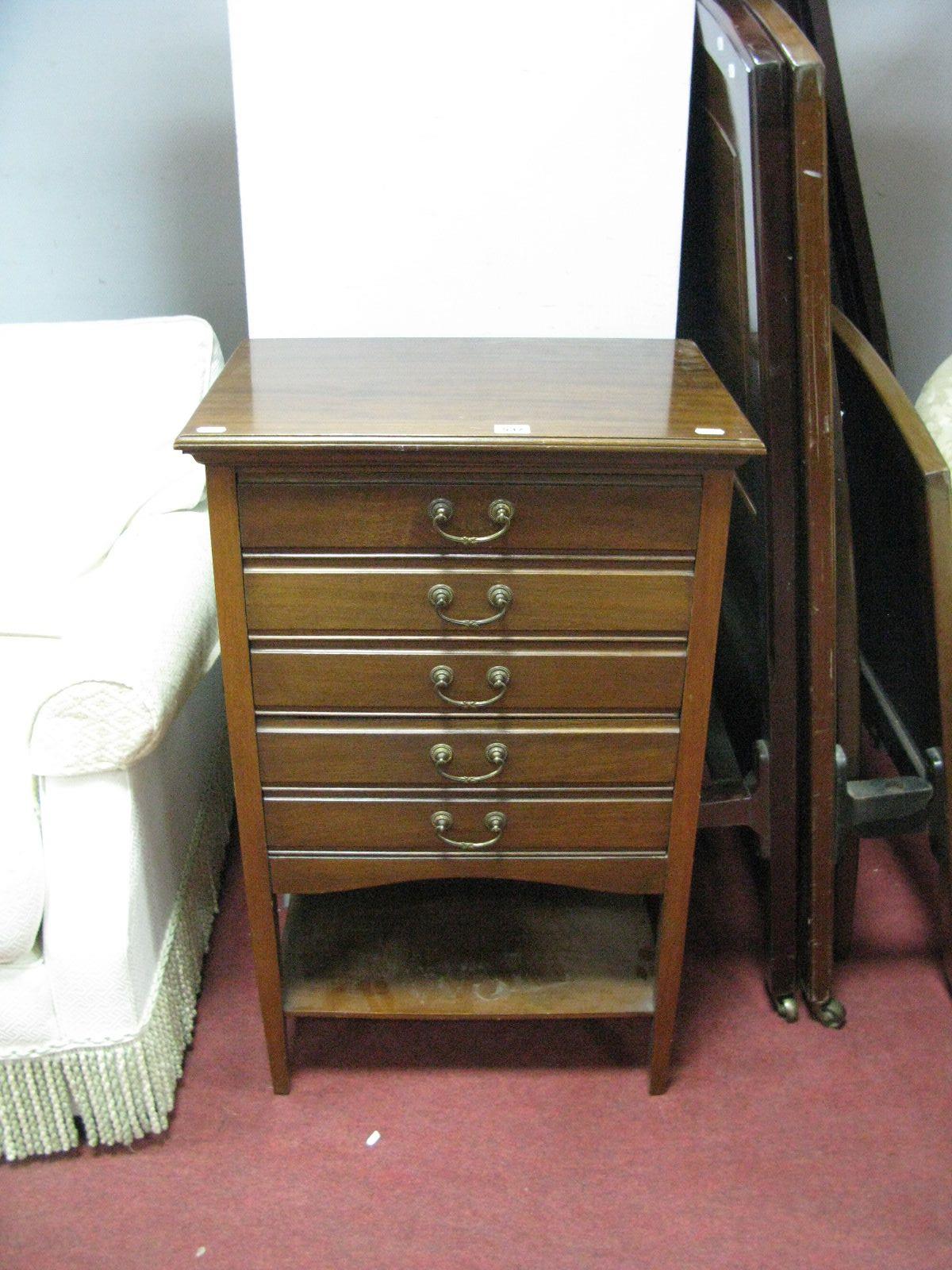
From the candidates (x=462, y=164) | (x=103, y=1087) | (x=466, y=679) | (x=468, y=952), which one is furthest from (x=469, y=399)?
(x=103, y=1087)

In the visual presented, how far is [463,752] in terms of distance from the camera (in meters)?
1.02

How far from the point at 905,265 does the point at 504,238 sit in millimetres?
830

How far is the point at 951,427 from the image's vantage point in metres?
1.42

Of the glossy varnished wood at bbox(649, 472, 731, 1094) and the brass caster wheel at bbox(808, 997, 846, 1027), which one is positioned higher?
the glossy varnished wood at bbox(649, 472, 731, 1094)

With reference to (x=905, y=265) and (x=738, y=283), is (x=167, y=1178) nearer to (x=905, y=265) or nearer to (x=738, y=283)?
(x=738, y=283)

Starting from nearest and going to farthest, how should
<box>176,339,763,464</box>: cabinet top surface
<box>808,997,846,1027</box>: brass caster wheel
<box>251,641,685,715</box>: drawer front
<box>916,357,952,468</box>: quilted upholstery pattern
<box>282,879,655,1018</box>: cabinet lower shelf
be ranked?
<box>176,339,763,464</box>: cabinet top surface, <box>251,641,685,715</box>: drawer front, <box>282,879,655,1018</box>: cabinet lower shelf, <box>808,997,846,1027</box>: brass caster wheel, <box>916,357,952,468</box>: quilted upholstery pattern

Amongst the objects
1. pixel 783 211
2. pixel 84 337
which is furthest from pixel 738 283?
pixel 84 337

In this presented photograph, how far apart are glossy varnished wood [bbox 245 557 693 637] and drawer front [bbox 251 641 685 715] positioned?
2 cm

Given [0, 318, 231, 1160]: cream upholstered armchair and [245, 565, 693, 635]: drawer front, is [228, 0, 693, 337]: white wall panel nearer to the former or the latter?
[0, 318, 231, 1160]: cream upholstered armchair

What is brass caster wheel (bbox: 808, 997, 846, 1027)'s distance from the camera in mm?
1295

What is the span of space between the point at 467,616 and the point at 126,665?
0.33 meters

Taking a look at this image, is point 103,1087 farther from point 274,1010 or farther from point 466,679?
point 466,679

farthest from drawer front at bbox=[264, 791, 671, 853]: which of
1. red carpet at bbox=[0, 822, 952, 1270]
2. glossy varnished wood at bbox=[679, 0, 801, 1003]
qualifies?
red carpet at bbox=[0, 822, 952, 1270]

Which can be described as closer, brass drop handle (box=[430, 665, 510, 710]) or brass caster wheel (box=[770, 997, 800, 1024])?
brass drop handle (box=[430, 665, 510, 710])
